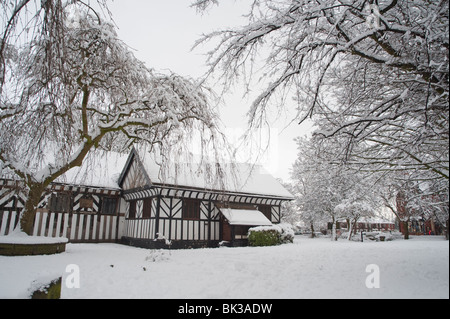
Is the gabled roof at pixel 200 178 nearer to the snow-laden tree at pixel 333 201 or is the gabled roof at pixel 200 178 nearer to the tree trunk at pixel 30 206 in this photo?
the snow-laden tree at pixel 333 201

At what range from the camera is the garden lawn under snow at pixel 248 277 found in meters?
2.69

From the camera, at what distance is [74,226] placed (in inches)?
572

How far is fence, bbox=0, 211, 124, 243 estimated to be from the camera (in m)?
13.0

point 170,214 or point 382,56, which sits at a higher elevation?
point 382,56

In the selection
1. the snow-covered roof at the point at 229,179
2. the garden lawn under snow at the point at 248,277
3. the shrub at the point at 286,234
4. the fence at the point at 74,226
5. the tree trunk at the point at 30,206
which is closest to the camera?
the garden lawn under snow at the point at 248,277

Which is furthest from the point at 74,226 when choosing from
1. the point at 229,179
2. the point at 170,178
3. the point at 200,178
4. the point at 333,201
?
the point at 333,201

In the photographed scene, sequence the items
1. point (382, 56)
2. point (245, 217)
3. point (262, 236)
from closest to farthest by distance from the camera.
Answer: point (382, 56) → point (262, 236) → point (245, 217)

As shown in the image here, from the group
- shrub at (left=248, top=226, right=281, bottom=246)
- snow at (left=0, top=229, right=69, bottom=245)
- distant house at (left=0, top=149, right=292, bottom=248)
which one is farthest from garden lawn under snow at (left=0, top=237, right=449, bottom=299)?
shrub at (left=248, top=226, right=281, bottom=246)

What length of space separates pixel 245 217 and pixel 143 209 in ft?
17.8

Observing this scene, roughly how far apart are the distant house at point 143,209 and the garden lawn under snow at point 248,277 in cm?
503

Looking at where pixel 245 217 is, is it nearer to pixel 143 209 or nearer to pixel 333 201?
pixel 143 209

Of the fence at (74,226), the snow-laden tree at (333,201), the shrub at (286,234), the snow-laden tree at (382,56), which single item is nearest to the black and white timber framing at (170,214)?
the fence at (74,226)
